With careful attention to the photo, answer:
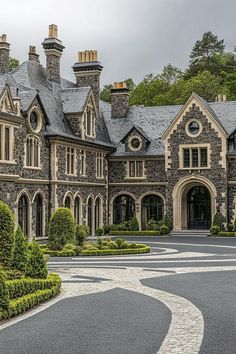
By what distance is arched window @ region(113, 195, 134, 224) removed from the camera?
45.7 meters

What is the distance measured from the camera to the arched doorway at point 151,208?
4522 cm

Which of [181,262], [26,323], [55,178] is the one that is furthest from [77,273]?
[55,178]

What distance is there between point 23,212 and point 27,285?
1925cm

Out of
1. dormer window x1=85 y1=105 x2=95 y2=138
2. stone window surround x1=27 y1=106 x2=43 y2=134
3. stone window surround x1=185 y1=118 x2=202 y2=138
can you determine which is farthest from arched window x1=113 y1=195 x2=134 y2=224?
stone window surround x1=27 y1=106 x2=43 y2=134

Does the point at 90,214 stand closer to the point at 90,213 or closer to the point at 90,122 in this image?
the point at 90,213

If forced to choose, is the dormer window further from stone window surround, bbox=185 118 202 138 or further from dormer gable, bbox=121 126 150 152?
stone window surround, bbox=185 118 202 138

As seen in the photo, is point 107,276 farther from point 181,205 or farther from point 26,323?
point 181,205

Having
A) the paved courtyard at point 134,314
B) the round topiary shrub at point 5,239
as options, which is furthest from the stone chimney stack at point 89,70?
the round topiary shrub at point 5,239

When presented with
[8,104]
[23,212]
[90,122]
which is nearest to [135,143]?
[90,122]

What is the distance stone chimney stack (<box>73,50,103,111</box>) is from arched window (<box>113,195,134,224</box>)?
743 centimetres

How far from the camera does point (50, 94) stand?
132 ft

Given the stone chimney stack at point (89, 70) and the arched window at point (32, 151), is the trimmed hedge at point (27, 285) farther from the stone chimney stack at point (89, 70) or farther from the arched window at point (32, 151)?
the stone chimney stack at point (89, 70)

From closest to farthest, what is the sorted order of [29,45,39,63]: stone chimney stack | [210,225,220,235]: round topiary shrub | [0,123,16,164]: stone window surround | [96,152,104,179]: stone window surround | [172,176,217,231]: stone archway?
[0,123,16,164]: stone window surround
[210,225,220,235]: round topiary shrub
[29,45,39,63]: stone chimney stack
[172,176,217,231]: stone archway
[96,152,104,179]: stone window surround

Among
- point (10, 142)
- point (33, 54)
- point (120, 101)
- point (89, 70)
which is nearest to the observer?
point (10, 142)
